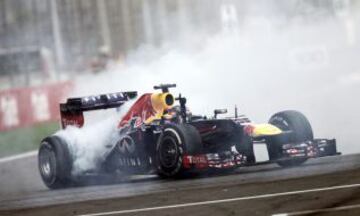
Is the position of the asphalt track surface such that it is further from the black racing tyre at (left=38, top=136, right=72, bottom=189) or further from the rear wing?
the rear wing

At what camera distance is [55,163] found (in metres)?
13.2

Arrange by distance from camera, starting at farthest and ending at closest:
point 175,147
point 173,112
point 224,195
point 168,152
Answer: point 173,112 → point 168,152 → point 175,147 → point 224,195

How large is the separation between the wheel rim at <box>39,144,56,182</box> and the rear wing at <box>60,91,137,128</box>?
45 centimetres

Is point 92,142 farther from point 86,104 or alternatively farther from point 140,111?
point 140,111

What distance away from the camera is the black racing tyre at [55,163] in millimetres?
13070

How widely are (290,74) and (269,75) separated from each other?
1208 mm

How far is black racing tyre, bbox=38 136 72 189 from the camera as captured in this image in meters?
13.1

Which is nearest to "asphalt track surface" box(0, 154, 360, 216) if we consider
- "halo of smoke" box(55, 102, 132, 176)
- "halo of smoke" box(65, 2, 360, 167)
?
"halo of smoke" box(55, 102, 132, 176)

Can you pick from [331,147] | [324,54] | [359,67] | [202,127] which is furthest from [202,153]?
[359,67]

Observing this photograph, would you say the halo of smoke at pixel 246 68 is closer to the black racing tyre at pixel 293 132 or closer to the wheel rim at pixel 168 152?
the black racing tyre at pixel 293 132

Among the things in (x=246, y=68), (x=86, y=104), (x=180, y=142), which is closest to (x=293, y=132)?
(x=180, y=142)

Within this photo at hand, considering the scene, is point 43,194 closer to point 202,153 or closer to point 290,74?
point 202,153

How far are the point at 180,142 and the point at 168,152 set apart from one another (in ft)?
1.15

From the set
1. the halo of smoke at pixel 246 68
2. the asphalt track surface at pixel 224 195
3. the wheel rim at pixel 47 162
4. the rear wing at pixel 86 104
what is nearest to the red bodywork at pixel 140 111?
the rear wing at pixel 86 104
